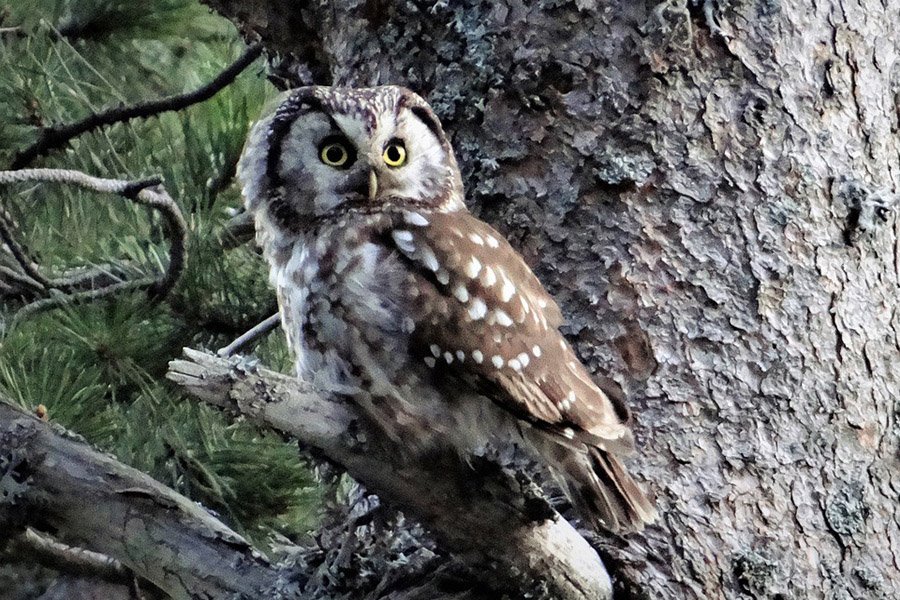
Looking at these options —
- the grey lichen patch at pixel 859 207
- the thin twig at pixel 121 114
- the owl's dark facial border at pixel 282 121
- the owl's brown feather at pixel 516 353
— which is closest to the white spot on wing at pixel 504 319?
the owl's brown feather at pixel 516 353

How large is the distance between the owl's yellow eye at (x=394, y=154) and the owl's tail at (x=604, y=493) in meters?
0.46

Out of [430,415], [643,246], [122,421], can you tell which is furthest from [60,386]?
[643,246]

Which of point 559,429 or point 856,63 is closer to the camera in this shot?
point 559,429

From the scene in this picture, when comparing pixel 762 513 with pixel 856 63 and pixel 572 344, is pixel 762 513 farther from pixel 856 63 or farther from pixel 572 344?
pixel 856 63

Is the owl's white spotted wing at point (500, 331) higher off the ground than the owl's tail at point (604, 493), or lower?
higher

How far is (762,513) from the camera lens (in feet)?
4.39

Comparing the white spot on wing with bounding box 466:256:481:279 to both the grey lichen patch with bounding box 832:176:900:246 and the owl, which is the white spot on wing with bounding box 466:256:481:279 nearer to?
the owl

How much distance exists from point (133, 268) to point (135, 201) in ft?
0.98

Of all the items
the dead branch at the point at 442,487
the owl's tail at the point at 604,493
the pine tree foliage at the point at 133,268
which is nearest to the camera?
the dead branch at the point at 442,487

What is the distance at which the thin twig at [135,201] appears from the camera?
148 cm

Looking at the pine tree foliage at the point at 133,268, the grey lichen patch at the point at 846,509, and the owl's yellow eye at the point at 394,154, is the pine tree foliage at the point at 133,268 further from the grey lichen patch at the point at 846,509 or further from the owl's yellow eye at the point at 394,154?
the grey lichen patch at the point at 846,509

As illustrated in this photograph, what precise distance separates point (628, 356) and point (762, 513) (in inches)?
9.9

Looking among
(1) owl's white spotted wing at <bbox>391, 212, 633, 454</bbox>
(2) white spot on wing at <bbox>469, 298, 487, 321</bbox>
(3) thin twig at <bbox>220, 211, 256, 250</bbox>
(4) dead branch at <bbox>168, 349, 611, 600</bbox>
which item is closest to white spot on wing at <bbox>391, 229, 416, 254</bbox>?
(1) owl's white spotted wing at <bbox>391, 212, 633, 454</bbox>

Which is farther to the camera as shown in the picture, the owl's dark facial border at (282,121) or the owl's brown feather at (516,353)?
the owl's dark facial border at (282,121)
